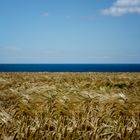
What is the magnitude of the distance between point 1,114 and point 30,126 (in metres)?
0.79

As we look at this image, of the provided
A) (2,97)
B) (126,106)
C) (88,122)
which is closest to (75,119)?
(88,122)

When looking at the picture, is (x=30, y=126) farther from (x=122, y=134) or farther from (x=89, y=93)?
(x=89, y=93)

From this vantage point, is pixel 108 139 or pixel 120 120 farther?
pixel 120 120

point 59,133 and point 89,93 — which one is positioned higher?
point 89,93

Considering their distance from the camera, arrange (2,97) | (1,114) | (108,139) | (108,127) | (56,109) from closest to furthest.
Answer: (108,139), (108,127), (1,114), (56,109), (2,97)

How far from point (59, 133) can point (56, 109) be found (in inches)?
48.1

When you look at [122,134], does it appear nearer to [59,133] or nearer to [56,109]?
[59,133]

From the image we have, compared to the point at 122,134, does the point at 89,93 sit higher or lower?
higher

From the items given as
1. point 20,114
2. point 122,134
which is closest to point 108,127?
point 122,134

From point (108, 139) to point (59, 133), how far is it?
83cm

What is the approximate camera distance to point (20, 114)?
22.0 ft

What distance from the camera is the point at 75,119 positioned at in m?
6.39

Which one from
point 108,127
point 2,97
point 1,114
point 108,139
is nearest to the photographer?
point 108,139

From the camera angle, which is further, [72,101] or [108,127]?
[72,101]
